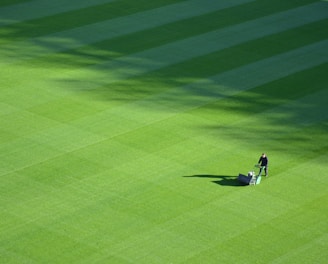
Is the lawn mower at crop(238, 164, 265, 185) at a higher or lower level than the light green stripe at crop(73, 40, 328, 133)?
lower

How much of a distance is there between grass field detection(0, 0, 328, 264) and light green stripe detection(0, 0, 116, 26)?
0.11 metres

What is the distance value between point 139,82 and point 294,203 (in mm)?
11496

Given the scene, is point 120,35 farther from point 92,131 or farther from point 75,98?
point 92,131

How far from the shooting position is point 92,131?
33.3m

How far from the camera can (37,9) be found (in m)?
46.0

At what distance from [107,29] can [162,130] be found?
37.9ft

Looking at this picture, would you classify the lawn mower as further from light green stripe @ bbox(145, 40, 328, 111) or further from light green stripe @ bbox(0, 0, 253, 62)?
light green stripe @ bbox(0, 0, 253, 62)

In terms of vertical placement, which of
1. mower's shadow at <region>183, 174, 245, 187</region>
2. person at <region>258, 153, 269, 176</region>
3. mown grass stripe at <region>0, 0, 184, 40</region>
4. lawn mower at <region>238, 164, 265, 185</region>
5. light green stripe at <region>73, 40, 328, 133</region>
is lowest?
mower's shadow at <region>183, 174, 245, 187</region>

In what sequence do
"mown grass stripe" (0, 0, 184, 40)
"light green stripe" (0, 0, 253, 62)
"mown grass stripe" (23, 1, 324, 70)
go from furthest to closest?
"mown grass stripe" (0, 0, 184, 40)
"light green stripe" (0, 0, 253, 62)
"mown grass stripe" (23, 1, 324, 70)

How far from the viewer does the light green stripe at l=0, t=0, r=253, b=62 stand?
41.2 meters

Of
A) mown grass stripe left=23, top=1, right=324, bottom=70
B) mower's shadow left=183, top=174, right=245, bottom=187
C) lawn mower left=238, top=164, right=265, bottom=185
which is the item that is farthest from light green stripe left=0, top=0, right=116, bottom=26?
lawn mower left=238, top=164, right=265, bottom=185

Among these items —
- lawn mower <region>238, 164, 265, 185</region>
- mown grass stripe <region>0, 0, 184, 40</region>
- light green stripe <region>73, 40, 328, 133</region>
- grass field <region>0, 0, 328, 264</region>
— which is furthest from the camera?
mown grass stripe <region>0, 0, 184, 40</region>

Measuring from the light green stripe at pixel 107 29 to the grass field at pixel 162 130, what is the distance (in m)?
0.10

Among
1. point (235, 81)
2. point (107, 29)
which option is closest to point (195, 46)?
point (235, 81)
